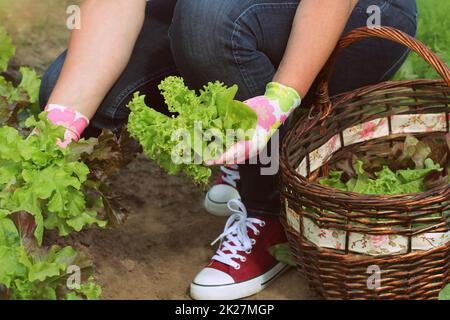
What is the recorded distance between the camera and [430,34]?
2.58 meters

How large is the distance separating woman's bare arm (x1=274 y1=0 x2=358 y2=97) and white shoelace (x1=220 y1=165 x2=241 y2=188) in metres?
0.67

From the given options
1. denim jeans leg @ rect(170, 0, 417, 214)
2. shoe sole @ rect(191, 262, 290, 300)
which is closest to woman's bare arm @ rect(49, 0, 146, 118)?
denim jeans leg @ rect(170, 0, 417, 214)

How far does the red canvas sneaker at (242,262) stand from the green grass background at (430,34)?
0.73m

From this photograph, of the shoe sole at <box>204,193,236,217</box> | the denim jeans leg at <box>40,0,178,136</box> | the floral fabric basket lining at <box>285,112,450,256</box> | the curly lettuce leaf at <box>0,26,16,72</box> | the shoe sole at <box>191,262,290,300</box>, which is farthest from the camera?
the curly lettuce leaf at <box>0,26,16,72</box>

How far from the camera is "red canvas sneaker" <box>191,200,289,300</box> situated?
2031 millimetres

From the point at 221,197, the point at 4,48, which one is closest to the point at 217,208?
the point at 221,197

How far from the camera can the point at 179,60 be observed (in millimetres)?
2004

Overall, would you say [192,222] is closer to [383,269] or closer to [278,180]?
[278,180]

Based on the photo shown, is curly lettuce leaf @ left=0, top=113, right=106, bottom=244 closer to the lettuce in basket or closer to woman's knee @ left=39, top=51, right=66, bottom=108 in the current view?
woman's knee @ left=39, top=51, right=66, bottom=108

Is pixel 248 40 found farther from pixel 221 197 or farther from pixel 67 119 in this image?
pixel 221 197

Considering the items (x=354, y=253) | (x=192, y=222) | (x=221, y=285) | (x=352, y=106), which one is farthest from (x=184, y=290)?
(x=352, y=106)

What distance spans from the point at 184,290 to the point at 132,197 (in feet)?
1.71

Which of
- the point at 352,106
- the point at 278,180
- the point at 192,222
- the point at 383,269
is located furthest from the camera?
the point at 192,222

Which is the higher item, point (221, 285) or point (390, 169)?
point (390, 169)
